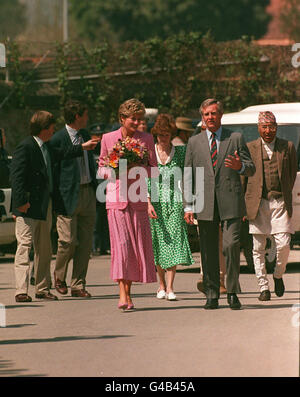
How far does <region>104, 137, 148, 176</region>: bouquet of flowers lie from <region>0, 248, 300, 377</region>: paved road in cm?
143

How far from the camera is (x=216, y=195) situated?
11.0m

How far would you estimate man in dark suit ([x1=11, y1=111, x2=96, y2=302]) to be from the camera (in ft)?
39.2

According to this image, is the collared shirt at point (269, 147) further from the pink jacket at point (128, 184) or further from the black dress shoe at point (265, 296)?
the black dress shoe at point (265, 296)

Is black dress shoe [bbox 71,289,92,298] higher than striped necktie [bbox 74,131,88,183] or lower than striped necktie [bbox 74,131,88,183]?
lower

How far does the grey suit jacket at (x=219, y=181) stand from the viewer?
35.9 feet

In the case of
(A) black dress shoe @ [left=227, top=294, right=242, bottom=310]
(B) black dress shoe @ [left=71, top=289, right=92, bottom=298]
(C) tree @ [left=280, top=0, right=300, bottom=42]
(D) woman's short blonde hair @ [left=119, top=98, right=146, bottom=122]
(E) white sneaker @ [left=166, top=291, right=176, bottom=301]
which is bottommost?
(B) black dress shoe @ [left=71, top=289, right=92, bottom=298]

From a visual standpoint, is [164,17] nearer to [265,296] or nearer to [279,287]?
[279,287]

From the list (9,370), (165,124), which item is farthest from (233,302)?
(9,370)

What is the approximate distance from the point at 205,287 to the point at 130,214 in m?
1.02

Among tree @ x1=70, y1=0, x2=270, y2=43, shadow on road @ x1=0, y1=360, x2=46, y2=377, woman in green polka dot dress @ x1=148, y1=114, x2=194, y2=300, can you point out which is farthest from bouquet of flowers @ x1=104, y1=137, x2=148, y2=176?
tree @ x1=70, y1=0, x2=270, y2=43

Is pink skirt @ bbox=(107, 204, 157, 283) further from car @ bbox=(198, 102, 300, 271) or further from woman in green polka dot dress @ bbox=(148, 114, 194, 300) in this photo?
car @ bbox=(198, 102, 300, 271)

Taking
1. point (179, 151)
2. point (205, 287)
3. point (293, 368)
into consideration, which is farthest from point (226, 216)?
point (293, 368)

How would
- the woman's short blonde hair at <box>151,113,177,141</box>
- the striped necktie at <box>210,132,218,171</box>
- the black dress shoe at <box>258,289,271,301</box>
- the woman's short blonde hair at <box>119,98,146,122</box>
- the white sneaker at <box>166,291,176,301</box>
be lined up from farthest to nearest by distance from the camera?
1. the woman's short blonde hair at <box>151,113,177,141</box>
2. the white sneaker at <box>166,291,176,301</box>
3. the black dress shoe at <box>258,289,271,301</box>
4. the woman's short blonde hair at <box>119,98,146,122</box>
5. the striped necktie at <box>210,132,218,171</box>
